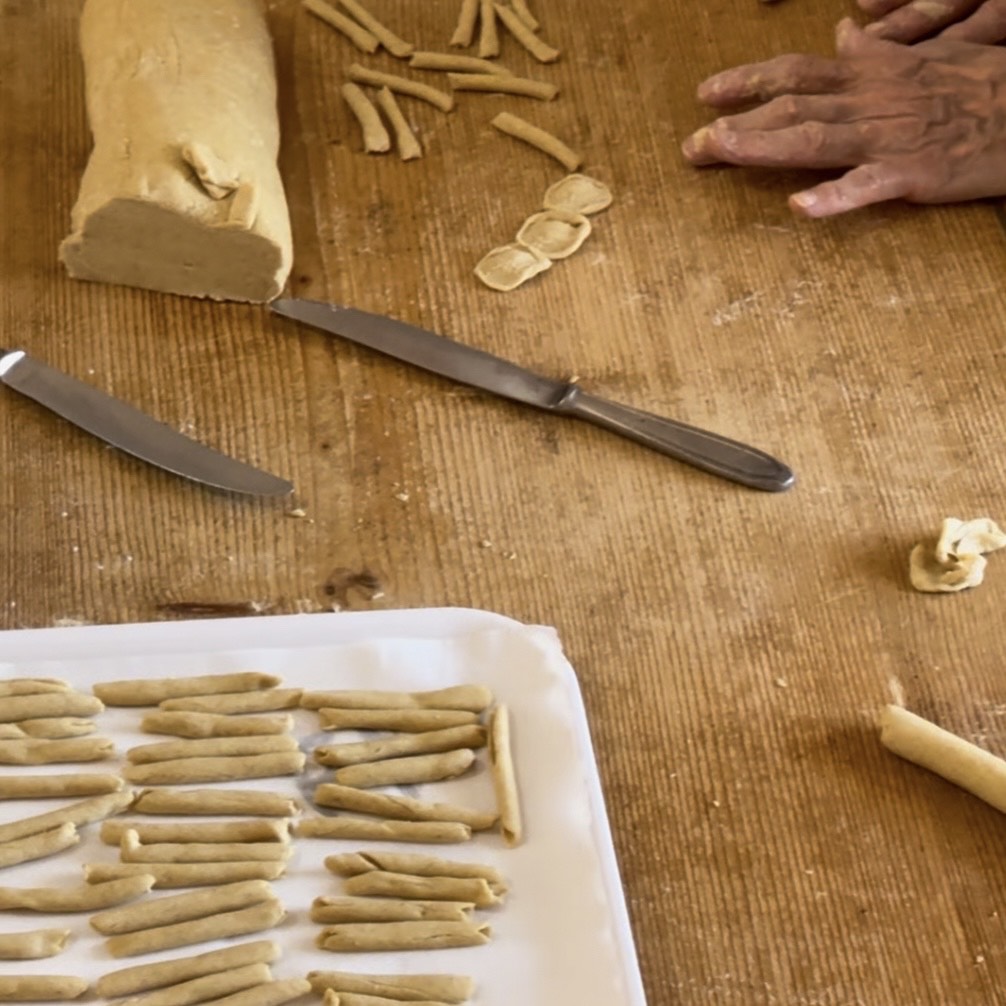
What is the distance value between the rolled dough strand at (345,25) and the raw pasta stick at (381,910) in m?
1.09

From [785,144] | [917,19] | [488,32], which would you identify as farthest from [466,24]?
[917,19]

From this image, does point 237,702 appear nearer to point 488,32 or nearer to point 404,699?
point 404,699

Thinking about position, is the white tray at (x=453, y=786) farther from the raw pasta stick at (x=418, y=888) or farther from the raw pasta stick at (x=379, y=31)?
the raw pasta stick at (x=379, y=31)

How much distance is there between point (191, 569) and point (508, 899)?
1.41 feet

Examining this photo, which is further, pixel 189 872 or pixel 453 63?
pixel 453 63

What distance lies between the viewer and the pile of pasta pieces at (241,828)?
2.95 ft

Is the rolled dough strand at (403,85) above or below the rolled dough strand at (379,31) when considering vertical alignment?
below

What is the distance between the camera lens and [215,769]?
998mm

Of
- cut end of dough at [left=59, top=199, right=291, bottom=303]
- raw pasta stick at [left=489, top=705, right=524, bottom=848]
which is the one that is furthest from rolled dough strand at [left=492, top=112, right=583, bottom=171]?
raw pasta stick at [left=489, top=705, right=524, bottom=848]

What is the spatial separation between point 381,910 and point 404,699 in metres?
0.18

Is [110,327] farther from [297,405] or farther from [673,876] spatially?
[673,876]

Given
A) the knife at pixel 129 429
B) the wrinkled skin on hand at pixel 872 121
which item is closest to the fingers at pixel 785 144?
the wrinkled skin on hand at pixel 872 121

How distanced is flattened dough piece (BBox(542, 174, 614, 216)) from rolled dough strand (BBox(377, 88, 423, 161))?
0.56ft

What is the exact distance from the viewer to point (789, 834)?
3.36ft
